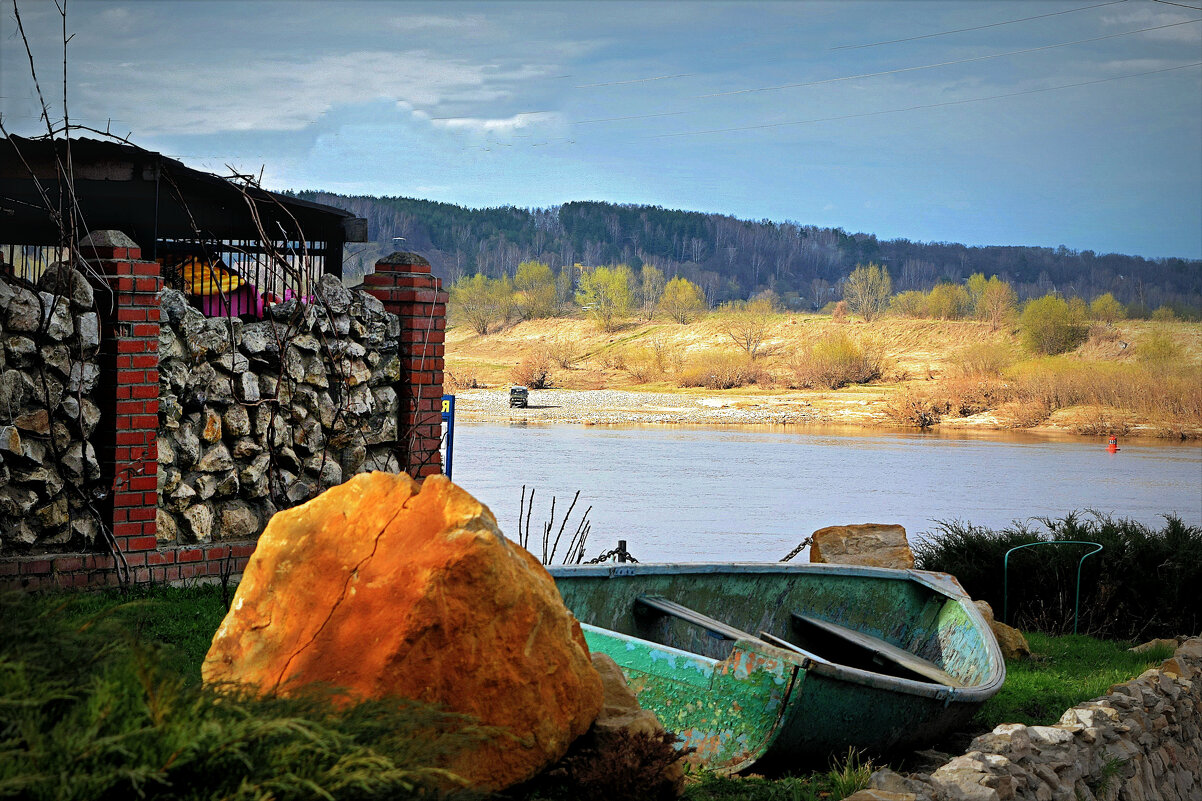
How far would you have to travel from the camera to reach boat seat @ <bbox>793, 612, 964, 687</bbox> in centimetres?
556

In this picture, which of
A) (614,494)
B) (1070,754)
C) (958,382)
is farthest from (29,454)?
(958,382)

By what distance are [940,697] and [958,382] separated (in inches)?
1400

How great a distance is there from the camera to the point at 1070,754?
187 inches

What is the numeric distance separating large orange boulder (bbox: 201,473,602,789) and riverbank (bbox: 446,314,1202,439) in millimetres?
28358

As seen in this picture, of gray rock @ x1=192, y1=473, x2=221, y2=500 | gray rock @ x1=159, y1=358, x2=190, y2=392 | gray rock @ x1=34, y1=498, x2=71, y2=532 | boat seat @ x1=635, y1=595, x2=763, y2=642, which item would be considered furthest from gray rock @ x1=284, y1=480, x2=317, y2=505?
boat seat @ x1=635, y1=595, x2=763, y2=642

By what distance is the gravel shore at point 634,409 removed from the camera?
111 ft

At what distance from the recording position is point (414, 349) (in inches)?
311

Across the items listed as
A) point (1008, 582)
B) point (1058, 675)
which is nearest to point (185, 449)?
point (1058, 675)

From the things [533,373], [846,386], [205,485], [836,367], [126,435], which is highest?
[126,435]

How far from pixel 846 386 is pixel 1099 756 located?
126 feet

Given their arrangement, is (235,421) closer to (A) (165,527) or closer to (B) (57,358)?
(A) (165,527)

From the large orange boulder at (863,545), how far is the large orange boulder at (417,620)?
5117 millimetres

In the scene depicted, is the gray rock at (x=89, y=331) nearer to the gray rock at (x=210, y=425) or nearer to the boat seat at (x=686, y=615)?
the gray rock at (x=210, y=425)

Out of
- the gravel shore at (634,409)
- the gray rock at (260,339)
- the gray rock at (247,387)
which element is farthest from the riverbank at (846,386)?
the gray rock at (247,387)
